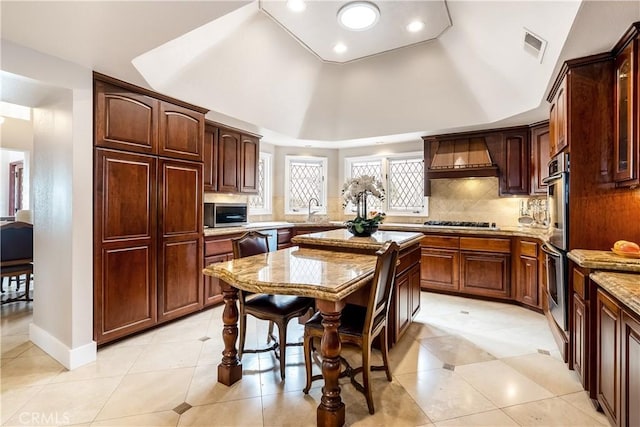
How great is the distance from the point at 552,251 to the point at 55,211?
419cm

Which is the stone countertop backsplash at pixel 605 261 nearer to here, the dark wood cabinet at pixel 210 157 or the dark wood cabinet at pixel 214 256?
the dark wood cabinet at pixel 214 256

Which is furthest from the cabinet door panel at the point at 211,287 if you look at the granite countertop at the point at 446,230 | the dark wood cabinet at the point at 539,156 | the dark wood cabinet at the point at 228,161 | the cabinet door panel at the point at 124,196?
the dark wood cabinet at the point at 539,156

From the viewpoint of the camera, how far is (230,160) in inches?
165

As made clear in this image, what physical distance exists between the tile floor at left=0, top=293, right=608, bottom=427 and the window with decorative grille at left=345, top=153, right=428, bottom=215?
2.53 metres

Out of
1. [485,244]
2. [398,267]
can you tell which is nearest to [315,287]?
[398,267]

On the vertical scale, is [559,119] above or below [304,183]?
above

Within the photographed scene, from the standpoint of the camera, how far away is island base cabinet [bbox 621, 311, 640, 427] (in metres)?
1.30

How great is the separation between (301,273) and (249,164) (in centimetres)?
310

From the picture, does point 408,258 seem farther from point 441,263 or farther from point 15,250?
point 15,250

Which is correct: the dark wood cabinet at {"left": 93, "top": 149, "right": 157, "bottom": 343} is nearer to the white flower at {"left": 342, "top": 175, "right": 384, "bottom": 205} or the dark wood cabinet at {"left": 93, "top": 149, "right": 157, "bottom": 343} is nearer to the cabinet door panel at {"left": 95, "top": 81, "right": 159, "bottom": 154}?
the cabinet door panel at {"left": 95, "top": 81, "right": 159, "bottom": 154}

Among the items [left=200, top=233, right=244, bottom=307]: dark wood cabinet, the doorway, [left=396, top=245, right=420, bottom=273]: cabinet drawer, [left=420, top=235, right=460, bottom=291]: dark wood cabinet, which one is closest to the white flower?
[left=396, top=245, right=420, bottom=273]: cabinet drawer

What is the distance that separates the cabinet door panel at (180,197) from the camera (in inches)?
118

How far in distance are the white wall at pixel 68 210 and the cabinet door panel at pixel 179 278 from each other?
0.65 m

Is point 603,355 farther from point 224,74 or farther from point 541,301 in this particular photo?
point 224,74
